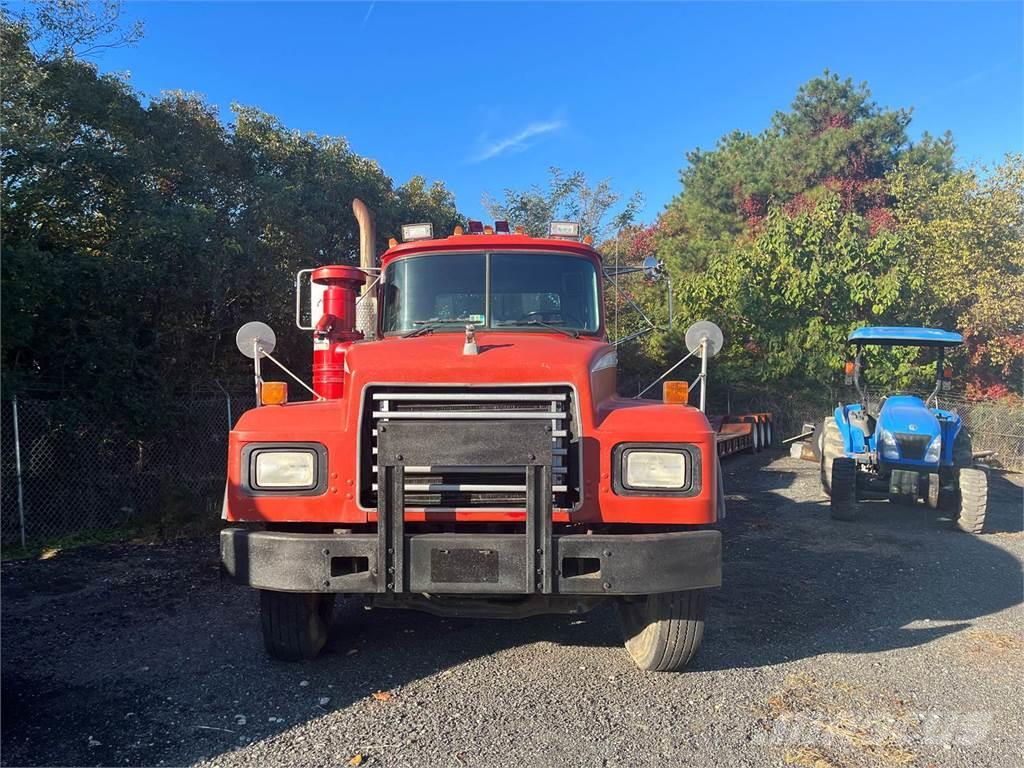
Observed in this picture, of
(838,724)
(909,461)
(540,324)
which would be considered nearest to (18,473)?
(540,324)

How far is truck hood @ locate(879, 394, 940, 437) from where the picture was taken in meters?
9.13

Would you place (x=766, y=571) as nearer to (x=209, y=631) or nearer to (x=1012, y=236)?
(x=209, y=631)

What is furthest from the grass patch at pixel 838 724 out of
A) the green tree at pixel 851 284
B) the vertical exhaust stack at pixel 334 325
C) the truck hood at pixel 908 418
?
the green tree at pixel 851 284

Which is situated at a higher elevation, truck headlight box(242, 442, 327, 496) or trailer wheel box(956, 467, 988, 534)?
truck headlight box(242, 442, 327, 496)

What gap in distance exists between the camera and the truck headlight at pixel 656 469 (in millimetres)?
3744

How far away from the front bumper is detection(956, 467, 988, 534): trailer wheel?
21.0 ft

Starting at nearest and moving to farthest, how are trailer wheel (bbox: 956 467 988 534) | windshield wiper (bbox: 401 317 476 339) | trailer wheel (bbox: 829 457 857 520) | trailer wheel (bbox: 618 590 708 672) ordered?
trailer wheel (bbox: 618 590 708 672) → windshield wiper (bbox: 401 317 476 339) → trailer wheel (bbox: 956 467 988 534) → trailer wheel (bbox: 829 457 857 520)

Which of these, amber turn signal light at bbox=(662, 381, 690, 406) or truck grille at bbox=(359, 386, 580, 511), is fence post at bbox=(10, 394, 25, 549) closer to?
truck grille at bbox=(359, 386, 580, 511)

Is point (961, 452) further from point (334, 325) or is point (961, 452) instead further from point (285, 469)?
point (285, 469)

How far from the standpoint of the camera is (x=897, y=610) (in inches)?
220

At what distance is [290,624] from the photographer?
4.27 m

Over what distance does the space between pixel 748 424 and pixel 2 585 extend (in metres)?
13.0

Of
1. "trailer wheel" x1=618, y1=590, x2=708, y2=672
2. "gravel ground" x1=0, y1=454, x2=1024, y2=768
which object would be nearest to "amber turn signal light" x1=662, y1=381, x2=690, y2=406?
"trailer wheel" x1=618, y1=590, x2=708, y2=672

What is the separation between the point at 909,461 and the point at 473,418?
7.55 meters
